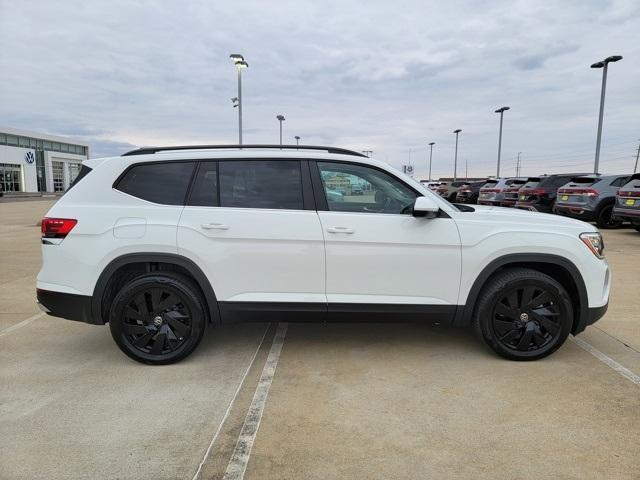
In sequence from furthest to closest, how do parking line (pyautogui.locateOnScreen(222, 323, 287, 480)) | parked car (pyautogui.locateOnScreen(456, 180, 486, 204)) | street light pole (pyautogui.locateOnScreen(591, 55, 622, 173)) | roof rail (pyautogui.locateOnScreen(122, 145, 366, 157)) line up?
parked car (pyautogui.locateOnScreen(456, 180, 486, 204))
street light pole (pyautogui.locateOnScreen(591, 55, 622, 173))
roof rail (pyautogui.locateOnScreen(122, 145, 366, 157))
parking line (pyautogui.locateOnScreen(222, 323, 287, 480))

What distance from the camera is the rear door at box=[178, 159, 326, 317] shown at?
3.63 metres

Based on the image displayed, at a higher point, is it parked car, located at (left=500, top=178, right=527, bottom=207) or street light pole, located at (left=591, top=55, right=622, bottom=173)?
street light pole, located at (left=591, top=55, right=622, bottom=173)

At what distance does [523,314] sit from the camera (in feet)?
12.2

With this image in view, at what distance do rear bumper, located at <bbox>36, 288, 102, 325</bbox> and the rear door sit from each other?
90cm

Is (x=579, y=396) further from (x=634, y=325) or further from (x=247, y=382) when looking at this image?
(x=247, y=382)

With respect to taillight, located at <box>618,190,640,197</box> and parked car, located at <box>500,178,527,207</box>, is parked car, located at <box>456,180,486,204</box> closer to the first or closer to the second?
parked car, located at <box>500,178,527,207</box>

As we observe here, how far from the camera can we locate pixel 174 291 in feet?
12.0

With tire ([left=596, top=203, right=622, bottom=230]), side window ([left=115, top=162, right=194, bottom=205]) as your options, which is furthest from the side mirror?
tire ([left=596, top=203, right=622, bottom=230])

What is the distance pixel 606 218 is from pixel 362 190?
12.3 m

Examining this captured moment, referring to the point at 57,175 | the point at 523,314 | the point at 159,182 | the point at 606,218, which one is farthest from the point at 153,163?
the point at 57,175

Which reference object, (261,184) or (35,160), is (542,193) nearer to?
(261,184)

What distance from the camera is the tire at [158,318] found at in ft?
12.0

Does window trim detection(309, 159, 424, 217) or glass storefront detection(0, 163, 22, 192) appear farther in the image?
glass storefront detection(0, 163, 22, 192)

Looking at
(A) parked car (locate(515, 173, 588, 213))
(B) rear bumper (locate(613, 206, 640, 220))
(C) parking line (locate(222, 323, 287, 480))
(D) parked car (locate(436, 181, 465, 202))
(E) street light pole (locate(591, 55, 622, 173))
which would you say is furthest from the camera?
(D) parked car (locate(436, 181, 465, 202))
